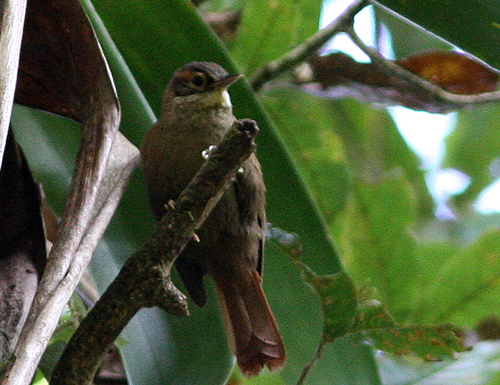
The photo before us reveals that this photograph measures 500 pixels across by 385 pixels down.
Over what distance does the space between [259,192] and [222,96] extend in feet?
1.12

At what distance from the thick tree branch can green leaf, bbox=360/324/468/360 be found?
54 cm

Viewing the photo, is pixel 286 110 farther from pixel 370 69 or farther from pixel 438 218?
pixel 438 218

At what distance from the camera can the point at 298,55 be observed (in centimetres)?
239

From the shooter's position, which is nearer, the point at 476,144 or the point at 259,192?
the point at 259,192

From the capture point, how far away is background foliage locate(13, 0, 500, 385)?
1.58 metres

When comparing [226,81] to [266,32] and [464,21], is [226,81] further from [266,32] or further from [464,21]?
[266,32]

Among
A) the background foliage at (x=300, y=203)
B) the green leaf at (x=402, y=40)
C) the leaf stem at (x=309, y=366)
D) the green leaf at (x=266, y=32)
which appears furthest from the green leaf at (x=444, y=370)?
the green leaf at (x=402, y=40)

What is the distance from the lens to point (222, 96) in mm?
2145

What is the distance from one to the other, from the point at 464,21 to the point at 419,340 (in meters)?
0.60

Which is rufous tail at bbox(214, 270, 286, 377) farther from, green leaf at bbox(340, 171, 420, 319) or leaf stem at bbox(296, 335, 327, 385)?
green leaf at bbox(340, 171, 420, 319)

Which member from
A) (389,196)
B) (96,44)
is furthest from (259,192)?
(389,196)

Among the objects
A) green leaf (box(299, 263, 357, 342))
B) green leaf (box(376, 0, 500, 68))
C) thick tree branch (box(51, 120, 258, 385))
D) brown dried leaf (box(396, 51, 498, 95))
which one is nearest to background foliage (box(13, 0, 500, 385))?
green leaf (box(376, 0, 500, 68))

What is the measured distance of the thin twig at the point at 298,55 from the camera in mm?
2109

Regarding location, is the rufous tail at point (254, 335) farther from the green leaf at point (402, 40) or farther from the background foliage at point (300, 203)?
the green leaf at point (402, 40)
